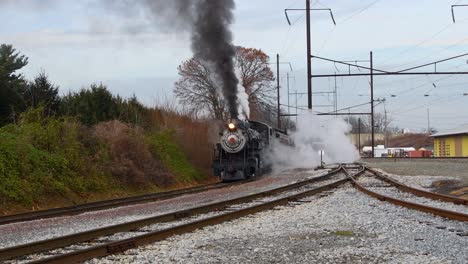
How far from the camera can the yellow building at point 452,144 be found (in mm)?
71625

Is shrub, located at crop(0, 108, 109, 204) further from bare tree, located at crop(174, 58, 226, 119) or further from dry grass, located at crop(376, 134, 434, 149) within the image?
dry grass, located at crop(376, 134, 434, 149)

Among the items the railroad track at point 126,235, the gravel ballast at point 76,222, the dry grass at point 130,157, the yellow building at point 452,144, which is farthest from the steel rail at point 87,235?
the yellow building at point 452,144

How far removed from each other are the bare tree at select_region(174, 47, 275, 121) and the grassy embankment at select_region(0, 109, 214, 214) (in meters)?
16.3

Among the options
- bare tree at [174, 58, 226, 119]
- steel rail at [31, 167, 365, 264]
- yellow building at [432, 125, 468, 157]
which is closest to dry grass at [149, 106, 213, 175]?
bare tree at [174, 58, 226, 119]

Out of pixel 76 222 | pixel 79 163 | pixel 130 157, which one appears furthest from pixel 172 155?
pixel 76 222

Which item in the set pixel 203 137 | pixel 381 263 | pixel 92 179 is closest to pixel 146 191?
pixel 92 179

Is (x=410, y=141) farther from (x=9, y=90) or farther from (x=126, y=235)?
(x=126, y=235)

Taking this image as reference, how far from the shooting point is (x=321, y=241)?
8891mm

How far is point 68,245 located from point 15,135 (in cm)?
1138

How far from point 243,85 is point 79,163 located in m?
32.3

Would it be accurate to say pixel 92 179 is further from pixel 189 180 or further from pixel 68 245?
pixel 68 245

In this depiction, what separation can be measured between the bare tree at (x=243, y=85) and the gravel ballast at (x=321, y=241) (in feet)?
107

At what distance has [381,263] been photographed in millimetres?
7141

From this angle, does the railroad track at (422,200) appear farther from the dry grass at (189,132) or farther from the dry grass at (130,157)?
the dry grass at (189,132)
